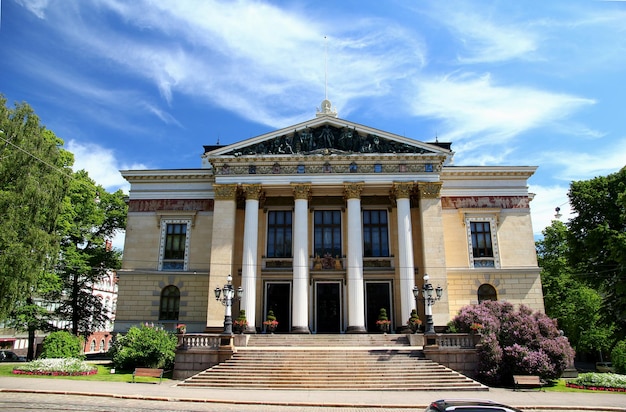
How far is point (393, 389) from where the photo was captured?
66.7ft

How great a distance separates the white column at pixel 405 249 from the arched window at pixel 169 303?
15359 mm

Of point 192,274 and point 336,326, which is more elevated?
Answer: point 192,274

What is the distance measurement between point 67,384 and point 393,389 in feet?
44.1

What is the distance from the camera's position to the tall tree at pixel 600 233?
31.2 m

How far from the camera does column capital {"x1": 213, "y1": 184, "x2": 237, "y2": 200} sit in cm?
3225

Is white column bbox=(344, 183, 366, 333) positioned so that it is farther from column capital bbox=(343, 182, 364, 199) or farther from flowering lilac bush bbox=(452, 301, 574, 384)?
flowering lilac bush bbox=(452, 301, 574, 384)

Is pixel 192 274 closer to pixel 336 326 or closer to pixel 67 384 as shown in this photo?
pixel 336 326

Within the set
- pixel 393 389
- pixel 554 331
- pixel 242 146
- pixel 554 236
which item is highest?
pixel 242 146

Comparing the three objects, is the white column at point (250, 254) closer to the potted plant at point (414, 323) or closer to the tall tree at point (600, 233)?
the potted plant at point (414, 323)

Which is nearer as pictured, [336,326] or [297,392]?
[297,392]

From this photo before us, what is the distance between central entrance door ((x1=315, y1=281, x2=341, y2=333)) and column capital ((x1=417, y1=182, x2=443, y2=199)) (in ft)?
27.4

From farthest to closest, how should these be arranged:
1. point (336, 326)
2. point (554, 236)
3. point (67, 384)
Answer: point (554, 236) < point (336, 326) < point (67, 384)

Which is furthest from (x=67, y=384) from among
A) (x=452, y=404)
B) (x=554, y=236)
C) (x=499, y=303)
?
(x=554, y=236)

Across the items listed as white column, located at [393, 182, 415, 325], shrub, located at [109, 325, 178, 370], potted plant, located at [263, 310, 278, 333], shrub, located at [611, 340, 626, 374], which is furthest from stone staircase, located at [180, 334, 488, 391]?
shrub, located at [611, 340, 626, 374]
